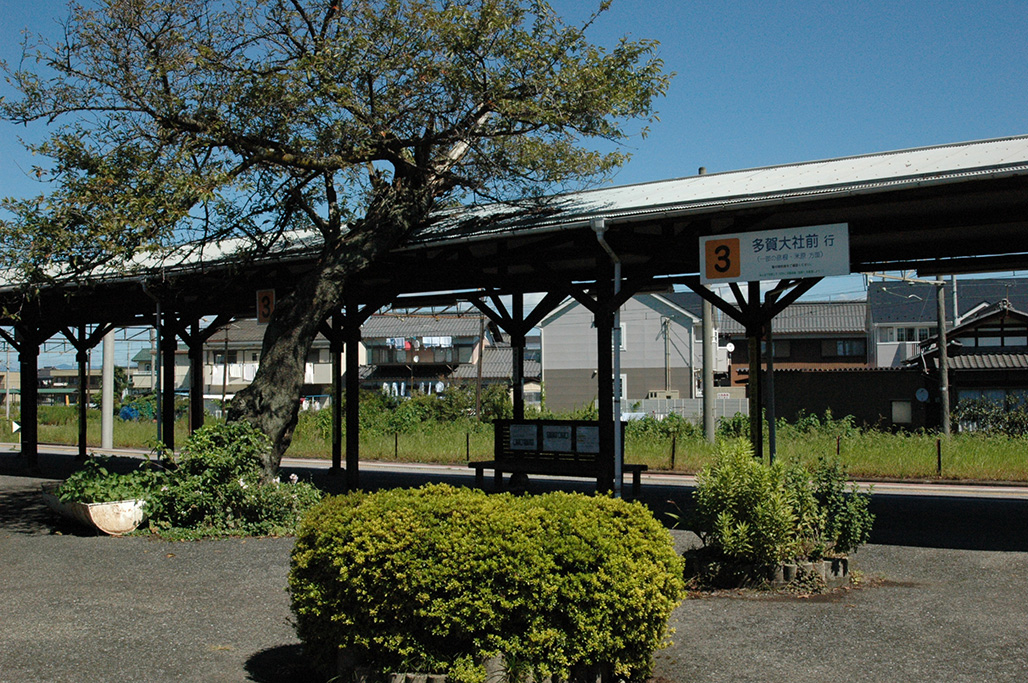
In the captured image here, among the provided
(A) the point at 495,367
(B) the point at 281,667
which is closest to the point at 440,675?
(B) the point at 281,667

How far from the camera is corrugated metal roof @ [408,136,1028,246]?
9.74 metres

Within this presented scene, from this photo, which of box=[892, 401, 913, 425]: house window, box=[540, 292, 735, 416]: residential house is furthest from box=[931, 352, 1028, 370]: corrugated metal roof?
box=[540, 292, 735, 416]: residential house

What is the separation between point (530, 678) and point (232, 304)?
1584 cm

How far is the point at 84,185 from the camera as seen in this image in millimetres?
11664

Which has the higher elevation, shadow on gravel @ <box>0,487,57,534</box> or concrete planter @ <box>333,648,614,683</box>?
concrete planter @ <box>333,648,614,683</box>

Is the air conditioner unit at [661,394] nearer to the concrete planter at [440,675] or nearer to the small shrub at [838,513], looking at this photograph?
the small shrub at [838,513]

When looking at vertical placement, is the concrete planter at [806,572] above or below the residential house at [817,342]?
below

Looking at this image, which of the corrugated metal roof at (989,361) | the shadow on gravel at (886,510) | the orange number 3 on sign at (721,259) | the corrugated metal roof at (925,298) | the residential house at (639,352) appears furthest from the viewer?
the residential house at (639,352)

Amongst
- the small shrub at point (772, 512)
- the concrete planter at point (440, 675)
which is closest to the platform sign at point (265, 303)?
the small shrub at point (772, 512)

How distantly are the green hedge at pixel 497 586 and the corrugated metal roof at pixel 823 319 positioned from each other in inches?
2051

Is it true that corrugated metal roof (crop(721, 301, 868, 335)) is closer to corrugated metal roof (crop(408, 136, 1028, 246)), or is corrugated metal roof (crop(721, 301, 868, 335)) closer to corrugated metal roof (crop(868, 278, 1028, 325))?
corrugated metal roof (crop(868, 278, 1028, 325))

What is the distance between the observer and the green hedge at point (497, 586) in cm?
487

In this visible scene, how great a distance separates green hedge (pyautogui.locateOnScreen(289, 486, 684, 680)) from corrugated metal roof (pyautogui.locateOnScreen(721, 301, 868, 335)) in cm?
5210

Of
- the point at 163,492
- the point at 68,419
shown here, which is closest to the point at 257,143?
the point at 163,492
